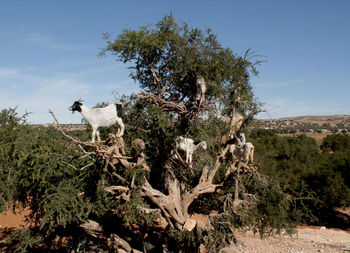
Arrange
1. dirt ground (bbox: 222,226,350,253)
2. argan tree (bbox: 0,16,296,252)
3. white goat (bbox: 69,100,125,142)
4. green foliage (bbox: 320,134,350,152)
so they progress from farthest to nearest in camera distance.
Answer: green foliage (bbox: 320,134,350,152), dirt ground (bbox: 222,226,350,253), argan tree (bbox: 0,16,296,252), white goat (bbox: 69,100,125,142)

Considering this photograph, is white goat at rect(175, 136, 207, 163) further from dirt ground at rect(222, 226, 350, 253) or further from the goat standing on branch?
dirt ground at rect(222, 226, 350, 253)

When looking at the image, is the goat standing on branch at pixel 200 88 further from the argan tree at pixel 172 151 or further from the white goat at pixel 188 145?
the white goat at pixel 188 145

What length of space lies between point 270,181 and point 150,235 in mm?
4832

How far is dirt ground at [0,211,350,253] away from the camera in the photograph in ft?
40.7

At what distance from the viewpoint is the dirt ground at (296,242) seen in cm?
1239

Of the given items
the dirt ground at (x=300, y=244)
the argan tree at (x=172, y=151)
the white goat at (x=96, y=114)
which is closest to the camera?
the white goat at (x=96, y=114)

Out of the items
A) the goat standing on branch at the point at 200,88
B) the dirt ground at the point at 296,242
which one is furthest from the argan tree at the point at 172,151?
the dirt ground at the point at 296,242

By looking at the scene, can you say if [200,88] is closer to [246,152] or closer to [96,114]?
[246,152]

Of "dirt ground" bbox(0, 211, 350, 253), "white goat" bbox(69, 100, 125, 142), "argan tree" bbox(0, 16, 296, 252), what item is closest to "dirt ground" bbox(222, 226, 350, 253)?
"dirt ground" bbox(0, 211, 350, 253)

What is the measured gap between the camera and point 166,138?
8.52 m

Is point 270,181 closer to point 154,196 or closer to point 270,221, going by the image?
point 270,221

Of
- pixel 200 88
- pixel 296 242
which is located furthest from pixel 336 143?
pixel 200 88

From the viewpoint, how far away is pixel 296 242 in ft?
45.4

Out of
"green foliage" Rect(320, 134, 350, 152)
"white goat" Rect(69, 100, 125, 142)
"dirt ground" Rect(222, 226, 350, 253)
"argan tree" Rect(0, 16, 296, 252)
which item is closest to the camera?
"white goat" Rect(69, 100, 125, 142)
